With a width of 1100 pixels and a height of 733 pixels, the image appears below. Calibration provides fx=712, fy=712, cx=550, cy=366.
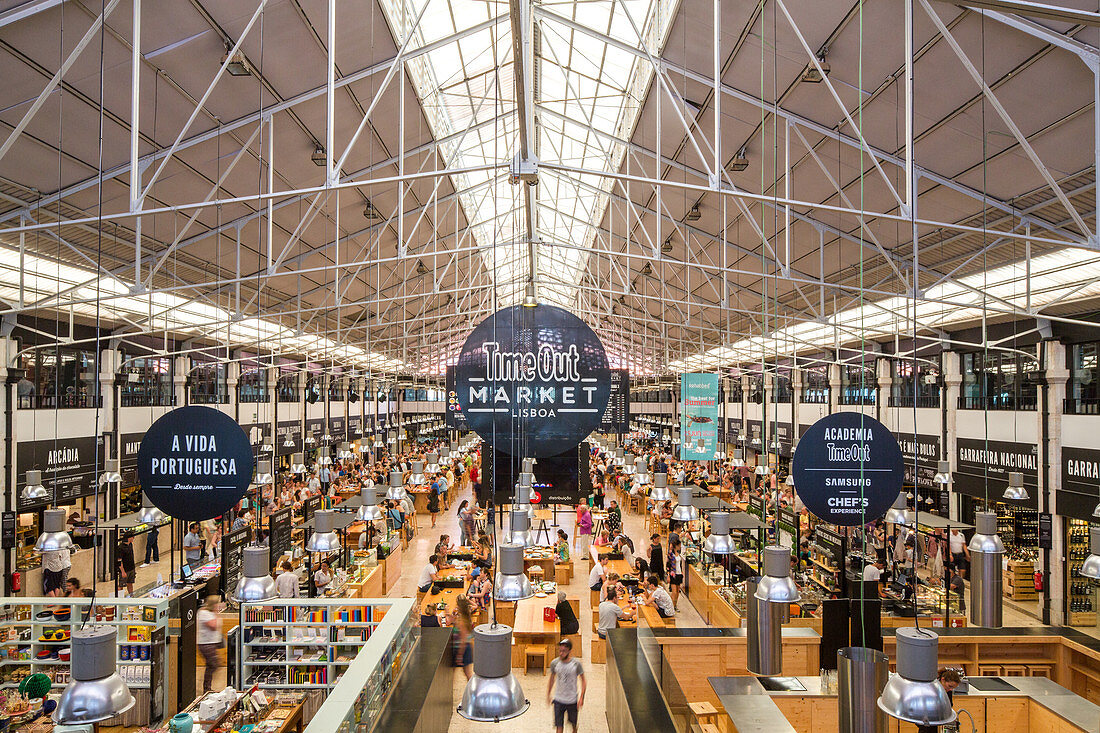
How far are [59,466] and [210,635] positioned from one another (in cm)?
830

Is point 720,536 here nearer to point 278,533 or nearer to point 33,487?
point 278,533

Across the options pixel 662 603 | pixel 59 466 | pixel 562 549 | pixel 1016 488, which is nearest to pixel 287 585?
pixel 662 603

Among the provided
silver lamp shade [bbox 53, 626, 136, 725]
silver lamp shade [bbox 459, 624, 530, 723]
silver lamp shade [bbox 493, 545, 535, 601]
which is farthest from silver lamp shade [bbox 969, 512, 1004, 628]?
silver lamp shade [bbox 53, 626, 136, 725]

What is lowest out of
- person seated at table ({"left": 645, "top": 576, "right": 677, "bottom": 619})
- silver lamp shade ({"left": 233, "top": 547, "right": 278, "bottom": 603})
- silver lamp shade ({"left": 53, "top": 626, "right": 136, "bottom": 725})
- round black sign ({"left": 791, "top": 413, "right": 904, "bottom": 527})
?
person seated at table ({"left": 645, "top": 576, "right": 677, "bottom": 619})

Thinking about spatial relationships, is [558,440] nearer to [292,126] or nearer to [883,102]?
[883,102]

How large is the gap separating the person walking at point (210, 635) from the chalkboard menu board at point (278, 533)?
3.74 m

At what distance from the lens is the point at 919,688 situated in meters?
3.57

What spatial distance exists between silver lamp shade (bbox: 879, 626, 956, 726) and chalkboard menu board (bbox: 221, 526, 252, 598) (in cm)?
983

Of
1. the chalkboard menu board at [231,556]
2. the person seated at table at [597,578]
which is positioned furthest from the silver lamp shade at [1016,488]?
the chalkboard menu board at [231,556]

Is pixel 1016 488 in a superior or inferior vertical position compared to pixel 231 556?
superior

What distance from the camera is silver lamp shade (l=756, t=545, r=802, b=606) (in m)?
5.25

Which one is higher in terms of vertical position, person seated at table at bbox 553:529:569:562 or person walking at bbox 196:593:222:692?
person walking at bbox 196:593:222:692

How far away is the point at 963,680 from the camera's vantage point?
23.8 ft

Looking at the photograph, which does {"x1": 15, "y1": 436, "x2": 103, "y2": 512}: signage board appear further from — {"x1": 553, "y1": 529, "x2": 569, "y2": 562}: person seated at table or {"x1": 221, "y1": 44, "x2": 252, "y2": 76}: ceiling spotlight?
{"x1": 553, "y1": 529, "x2": 569, "y2": 562}: person seated at table
